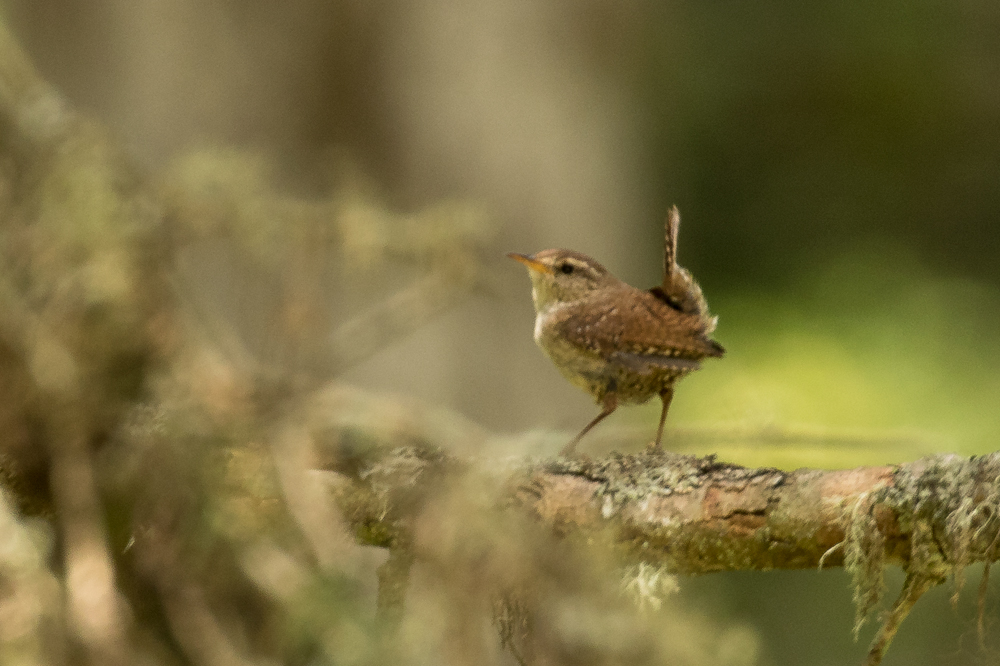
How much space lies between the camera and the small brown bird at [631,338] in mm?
1909

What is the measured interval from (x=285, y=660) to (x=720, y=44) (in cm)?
546

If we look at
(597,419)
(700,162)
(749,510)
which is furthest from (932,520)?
(700,162)

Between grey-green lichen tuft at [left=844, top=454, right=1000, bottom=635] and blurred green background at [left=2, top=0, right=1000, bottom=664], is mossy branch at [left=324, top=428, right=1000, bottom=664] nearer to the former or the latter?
grey-green lichen tuft at [left=844, top=454, right=1000, bottom=635]

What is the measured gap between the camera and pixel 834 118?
5.99 m

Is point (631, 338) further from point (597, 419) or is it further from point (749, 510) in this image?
point (749, 510)

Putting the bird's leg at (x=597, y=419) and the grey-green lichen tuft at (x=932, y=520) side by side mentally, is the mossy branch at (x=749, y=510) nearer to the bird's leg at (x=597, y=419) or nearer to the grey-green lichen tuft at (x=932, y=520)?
the grey-green lichen tuft at (x=932, y=520)

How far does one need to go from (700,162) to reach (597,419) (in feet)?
14.9

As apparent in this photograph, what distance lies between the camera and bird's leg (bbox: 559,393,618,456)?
1844mm

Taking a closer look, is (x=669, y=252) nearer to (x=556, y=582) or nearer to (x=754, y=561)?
(x=754, y=561)

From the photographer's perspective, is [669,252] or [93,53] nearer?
[669,252]

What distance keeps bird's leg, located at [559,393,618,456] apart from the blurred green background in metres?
0.16

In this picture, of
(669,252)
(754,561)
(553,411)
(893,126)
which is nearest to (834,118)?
(893,126)

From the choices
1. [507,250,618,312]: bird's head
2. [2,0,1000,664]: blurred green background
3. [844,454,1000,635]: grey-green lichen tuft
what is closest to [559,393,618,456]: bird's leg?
[2,0,1000,664]: blurred green background

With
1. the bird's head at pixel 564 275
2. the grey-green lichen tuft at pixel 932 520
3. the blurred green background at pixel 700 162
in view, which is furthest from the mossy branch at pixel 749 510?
the bird's head at pixel 564 275
